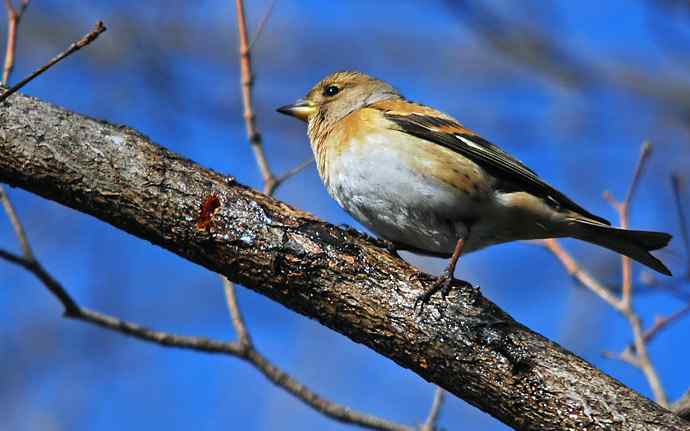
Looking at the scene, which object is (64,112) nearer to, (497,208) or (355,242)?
(355,242)

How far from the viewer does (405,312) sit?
3445mm

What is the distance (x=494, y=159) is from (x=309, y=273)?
1.50 metres

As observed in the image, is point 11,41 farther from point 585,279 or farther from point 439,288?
point 585,279

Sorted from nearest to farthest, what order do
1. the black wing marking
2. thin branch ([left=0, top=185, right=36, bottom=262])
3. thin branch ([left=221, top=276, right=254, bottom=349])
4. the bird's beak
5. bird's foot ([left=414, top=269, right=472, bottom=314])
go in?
1. bird's foot ([left=414, top=269, right=472, bottom=314])
2. thin branch ([left=0, top=185, right=36, bottom=262])
3. thin branch ([left=221, top=276, right=254, bottom=349])
4. the black wing marking
5. the bird's beak

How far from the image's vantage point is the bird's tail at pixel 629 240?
4.34 m

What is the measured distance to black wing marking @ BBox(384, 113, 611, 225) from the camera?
4488mm

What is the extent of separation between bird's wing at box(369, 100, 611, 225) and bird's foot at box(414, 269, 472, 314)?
1.03 metres

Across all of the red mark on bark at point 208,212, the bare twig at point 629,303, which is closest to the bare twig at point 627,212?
the bare twig at point 629,303

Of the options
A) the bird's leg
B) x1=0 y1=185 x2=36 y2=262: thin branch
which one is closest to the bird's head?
the bird's leg

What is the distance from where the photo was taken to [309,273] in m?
3.45

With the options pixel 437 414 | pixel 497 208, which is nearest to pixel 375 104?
pixel 497 208

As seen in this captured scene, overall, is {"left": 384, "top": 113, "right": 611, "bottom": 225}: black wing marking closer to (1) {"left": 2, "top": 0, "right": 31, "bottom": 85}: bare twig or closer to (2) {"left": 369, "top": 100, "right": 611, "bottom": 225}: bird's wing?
(2) {"left": 369, "top": 100, "right": 611, "bottom": 225}: bird's wing

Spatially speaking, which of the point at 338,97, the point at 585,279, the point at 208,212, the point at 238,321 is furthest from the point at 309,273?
the point at 338,97

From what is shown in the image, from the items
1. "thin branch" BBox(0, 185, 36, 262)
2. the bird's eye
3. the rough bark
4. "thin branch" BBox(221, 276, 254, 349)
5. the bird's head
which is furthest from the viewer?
the bird's eye
